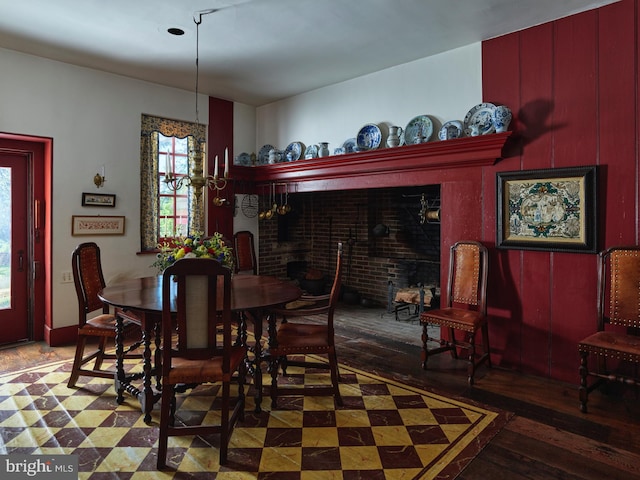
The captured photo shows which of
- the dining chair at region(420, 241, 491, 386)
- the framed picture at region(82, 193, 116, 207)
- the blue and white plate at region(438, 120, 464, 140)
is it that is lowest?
the dining chair at region(420, 241, 491, 386)

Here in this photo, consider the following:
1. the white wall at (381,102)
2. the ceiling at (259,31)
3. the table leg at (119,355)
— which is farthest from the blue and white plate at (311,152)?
the table leg at (119,355)

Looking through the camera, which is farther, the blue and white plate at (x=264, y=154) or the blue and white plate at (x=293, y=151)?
the blue and white plate at (x=264, y=154)

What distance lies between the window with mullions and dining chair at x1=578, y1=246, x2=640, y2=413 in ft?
13.3

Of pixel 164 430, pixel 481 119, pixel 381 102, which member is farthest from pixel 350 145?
pixel 164 430

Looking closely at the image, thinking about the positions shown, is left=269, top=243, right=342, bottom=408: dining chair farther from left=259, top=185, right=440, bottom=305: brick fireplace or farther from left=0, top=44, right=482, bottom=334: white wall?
left=259, top=185, right=440, bottom=305: brick fireplace

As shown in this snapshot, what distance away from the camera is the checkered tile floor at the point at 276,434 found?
6.57 ft

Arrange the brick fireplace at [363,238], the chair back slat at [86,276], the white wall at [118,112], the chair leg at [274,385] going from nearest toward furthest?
the chair leg at [274,385] → the chair back slat at [86,276] → the white wall at [118,112] → the brick fireplace at [363,238]

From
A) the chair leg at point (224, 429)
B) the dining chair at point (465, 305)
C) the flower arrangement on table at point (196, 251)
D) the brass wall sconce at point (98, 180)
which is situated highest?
the brass wall sconce at point (98, 180)

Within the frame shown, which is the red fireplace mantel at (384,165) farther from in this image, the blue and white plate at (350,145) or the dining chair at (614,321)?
the dining chair at (614,321)

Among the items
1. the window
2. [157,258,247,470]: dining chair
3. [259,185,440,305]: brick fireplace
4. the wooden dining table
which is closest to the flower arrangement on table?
the wooden dining table

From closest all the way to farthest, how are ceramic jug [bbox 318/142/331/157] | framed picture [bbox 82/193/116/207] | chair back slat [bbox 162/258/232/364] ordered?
chair back slat [bbox 162/258/232/364]
framed picture [bbox 82/193/116/207]
ceramic jug [bbox 318/142/331/157]

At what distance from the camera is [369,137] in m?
4.12

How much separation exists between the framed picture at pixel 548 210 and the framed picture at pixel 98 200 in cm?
370

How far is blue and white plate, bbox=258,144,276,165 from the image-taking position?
5.26m
